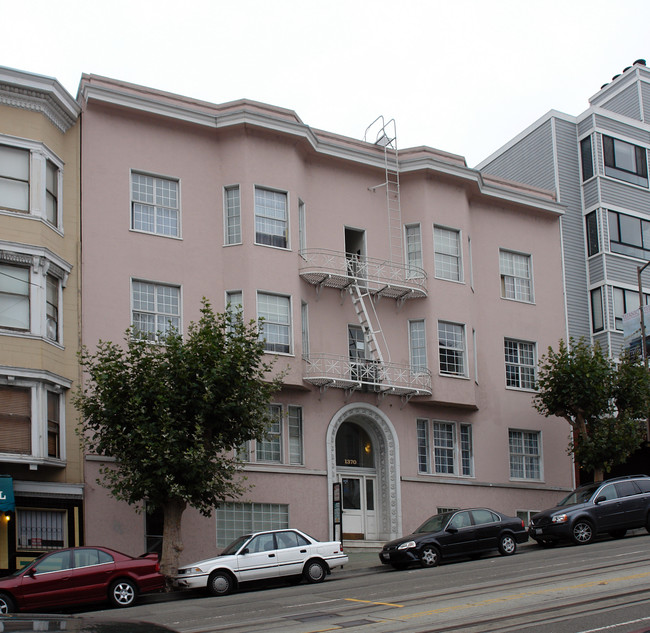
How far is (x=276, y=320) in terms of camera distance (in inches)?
1121

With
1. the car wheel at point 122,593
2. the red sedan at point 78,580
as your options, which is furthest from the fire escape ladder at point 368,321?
the car wheel at point 122,593

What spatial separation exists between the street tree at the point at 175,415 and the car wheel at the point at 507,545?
6.75 metres

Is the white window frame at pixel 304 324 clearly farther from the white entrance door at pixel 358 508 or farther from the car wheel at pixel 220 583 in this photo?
the car wheel at pixel 220 583

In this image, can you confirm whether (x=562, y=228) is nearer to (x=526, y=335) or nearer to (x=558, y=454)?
(x=526, y=335)

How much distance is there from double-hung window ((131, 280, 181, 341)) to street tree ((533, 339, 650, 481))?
39.3 ft

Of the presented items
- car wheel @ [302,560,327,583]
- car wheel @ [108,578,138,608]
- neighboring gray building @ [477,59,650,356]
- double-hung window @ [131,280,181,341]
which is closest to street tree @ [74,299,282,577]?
car wheel @ [302,560,327,583]

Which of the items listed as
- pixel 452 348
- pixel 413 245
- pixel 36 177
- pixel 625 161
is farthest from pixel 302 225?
pixel 625 161

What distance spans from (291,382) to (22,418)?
789 cm

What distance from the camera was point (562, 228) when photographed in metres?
38.1

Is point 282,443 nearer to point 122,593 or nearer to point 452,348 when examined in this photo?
point 452,348

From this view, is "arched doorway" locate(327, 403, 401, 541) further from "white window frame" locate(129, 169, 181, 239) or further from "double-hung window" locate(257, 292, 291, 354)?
"white window frame" locate(129, 169, 181, 239)

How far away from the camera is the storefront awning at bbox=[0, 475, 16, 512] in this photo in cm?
2233

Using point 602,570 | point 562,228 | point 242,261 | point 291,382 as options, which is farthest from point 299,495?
point 562,228

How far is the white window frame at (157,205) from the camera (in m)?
27.6
